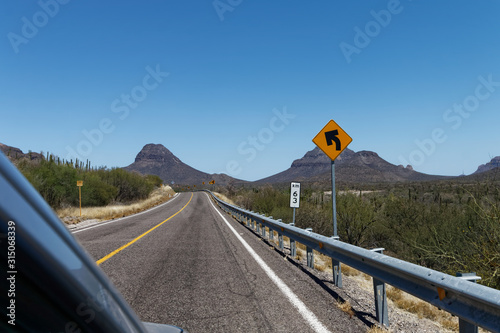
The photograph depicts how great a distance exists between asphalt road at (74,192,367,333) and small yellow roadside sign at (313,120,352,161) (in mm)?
3015

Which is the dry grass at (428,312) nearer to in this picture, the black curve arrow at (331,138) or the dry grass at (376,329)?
the dry grass at (376,329)

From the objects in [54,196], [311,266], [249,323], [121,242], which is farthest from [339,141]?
[54,196]

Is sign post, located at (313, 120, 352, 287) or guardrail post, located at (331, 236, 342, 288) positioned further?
sign post, located at (313, 120, 352, 287)

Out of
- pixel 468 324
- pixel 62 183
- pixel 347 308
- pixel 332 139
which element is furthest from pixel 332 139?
pixel 62 183

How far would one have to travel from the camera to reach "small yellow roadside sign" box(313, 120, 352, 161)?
30.1ft

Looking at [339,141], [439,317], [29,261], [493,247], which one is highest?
[339,141]

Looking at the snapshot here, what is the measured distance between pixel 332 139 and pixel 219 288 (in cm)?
496

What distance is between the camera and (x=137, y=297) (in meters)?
5.41

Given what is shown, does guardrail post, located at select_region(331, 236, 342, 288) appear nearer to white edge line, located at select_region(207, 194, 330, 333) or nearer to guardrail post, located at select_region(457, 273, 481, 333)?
white edge line, located at select_region(207, 194, 330, 333)

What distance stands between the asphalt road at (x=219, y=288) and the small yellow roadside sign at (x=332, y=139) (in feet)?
9.89

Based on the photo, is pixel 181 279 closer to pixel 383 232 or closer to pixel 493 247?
pixel 493 247

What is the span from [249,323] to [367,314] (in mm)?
1664

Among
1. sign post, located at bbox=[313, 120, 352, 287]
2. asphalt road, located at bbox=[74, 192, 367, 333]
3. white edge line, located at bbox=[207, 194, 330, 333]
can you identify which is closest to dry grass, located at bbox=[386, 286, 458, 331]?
asphalt road, located at bbox=[74, 192, 367, 333]

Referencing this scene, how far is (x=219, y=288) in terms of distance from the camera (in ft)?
19.7
